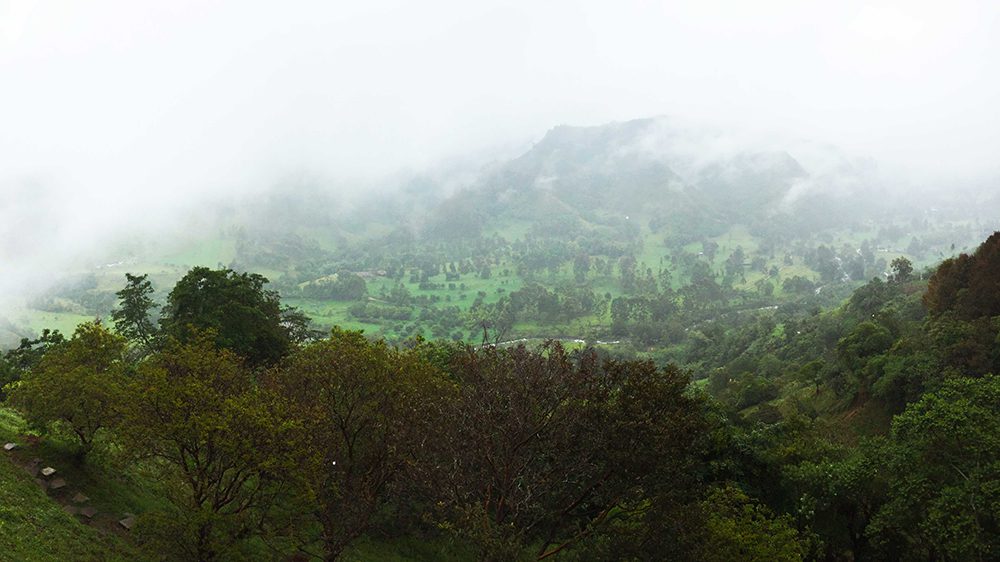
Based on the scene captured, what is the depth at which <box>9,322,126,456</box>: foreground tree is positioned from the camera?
2255cm

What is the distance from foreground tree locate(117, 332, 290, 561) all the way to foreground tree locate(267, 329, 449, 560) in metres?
2.11

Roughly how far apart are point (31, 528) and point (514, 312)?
158 meters

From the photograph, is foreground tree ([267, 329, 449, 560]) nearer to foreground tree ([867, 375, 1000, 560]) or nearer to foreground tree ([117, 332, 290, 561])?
foreground tree ([117, 332, 290, 561])

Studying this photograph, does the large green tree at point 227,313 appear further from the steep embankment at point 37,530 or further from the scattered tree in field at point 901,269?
the scattered tree in field at point 901,269

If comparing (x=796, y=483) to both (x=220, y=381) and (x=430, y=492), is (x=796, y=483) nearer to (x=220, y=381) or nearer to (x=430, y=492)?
(x=430, y=492)

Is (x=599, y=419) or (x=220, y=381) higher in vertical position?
(x=220, y=381)

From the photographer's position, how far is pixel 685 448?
22047 millimetres

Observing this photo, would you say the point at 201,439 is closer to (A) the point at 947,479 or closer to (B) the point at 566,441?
(B) the point at 566,441

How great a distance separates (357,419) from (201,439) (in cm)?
602

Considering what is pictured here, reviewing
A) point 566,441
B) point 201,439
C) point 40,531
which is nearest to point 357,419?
point 201,439

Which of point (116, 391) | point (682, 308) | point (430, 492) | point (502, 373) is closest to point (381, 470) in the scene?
point (430, 492)

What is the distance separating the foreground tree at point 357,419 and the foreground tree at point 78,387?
6837 mm

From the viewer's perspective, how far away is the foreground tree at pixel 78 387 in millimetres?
22547

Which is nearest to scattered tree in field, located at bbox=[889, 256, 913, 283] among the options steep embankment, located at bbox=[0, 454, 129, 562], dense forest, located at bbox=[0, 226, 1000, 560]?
dense forest, located at bbox=[0, 226, 1000, 560]
